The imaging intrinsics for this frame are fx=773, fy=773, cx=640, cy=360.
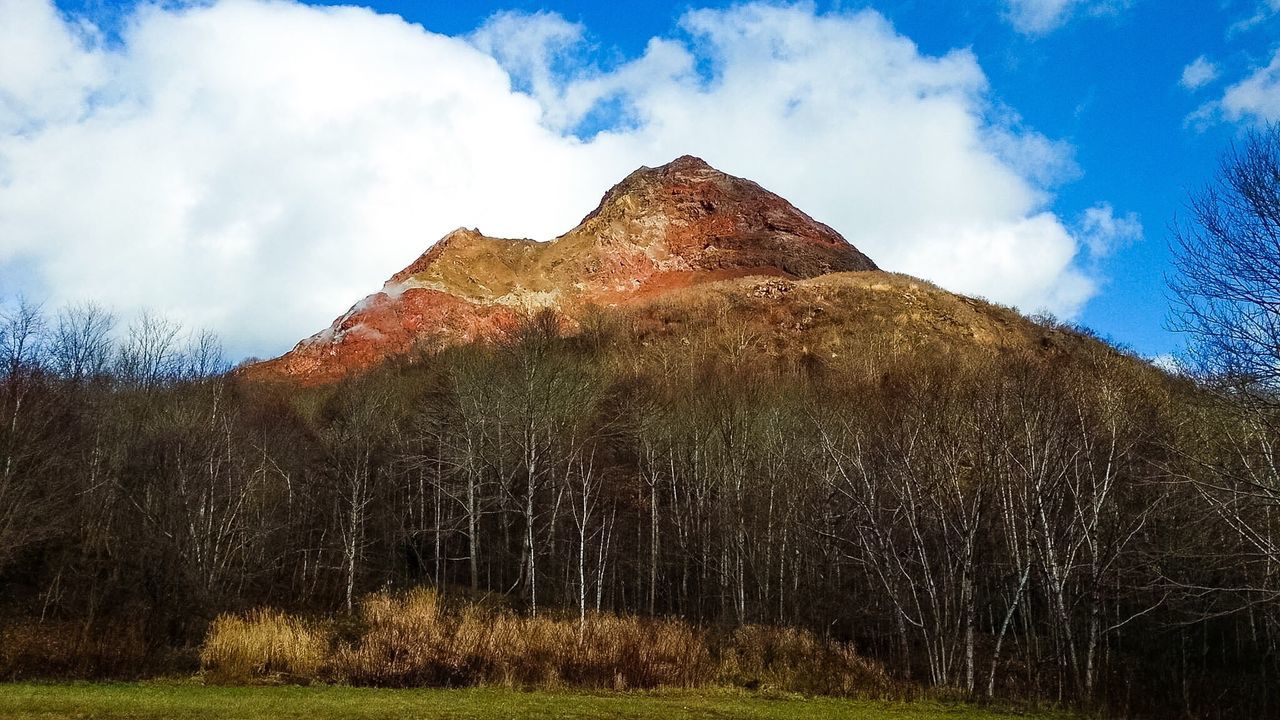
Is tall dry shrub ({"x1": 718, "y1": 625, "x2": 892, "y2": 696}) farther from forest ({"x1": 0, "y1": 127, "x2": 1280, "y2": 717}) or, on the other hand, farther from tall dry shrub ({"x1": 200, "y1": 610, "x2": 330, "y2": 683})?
tall dry shrub ({"x1": 200, "y1": 610, "x2": 330, "y2": 683})

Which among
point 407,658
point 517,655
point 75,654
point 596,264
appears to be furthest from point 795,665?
point 596,264

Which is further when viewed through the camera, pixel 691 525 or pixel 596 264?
pixel 596 264

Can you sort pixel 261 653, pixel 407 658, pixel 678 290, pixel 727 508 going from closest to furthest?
pixel 407 658 < pixel 261 653 < pixel 727 508 < pixel 678 290

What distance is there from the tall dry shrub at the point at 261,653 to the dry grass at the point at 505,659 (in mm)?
22

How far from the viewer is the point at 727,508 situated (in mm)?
32656

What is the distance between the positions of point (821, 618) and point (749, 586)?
426 cm

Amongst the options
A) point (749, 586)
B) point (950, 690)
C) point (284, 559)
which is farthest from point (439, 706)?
point (284, 559)

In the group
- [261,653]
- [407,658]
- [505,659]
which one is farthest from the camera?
[505,659]

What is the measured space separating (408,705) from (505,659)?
437 cm

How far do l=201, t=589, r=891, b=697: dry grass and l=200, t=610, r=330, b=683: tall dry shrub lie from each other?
2cm

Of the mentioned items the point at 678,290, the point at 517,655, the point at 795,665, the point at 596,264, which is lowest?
the point at 795,665

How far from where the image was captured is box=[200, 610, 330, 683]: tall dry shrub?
15.8 metres

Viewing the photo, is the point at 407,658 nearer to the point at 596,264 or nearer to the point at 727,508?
the point at 727,508

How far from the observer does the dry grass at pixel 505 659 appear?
52.4ft
